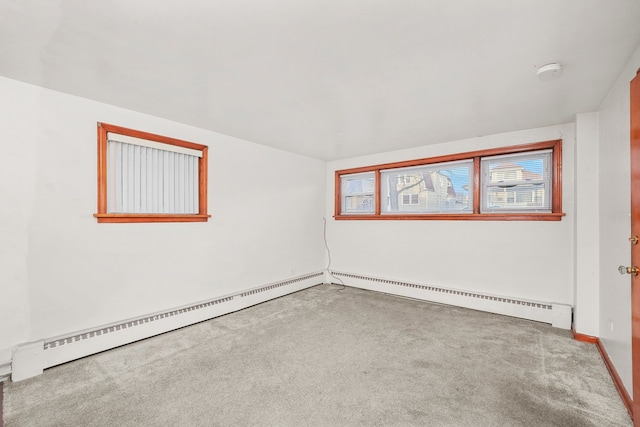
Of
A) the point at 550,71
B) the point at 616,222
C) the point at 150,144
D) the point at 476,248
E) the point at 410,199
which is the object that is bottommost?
the point at 476,248

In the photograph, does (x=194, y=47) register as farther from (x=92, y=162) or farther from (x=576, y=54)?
(x=576, y=54)

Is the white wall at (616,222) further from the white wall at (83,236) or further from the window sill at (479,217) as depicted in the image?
the white wall at (83,236)

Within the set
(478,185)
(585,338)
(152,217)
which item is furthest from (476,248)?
(152,217)

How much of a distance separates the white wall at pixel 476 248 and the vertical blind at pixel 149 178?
280 cm

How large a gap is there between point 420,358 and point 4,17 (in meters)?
3.63

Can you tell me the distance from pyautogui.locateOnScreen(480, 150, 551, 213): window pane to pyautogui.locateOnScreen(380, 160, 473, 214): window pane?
222 millimetres

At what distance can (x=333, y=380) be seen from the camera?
212cm

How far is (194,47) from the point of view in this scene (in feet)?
5.74

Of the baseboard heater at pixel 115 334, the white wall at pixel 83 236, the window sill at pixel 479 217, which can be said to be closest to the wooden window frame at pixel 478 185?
the window sill at pixel 479 217

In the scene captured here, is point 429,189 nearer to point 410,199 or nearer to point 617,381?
point 410,199

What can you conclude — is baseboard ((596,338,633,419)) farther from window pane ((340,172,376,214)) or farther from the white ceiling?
window pane ((340,172,376,214))

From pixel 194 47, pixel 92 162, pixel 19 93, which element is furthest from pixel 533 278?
pixel 19 93

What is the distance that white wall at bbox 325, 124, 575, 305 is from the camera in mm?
3236

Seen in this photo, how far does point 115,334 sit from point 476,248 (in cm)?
434
